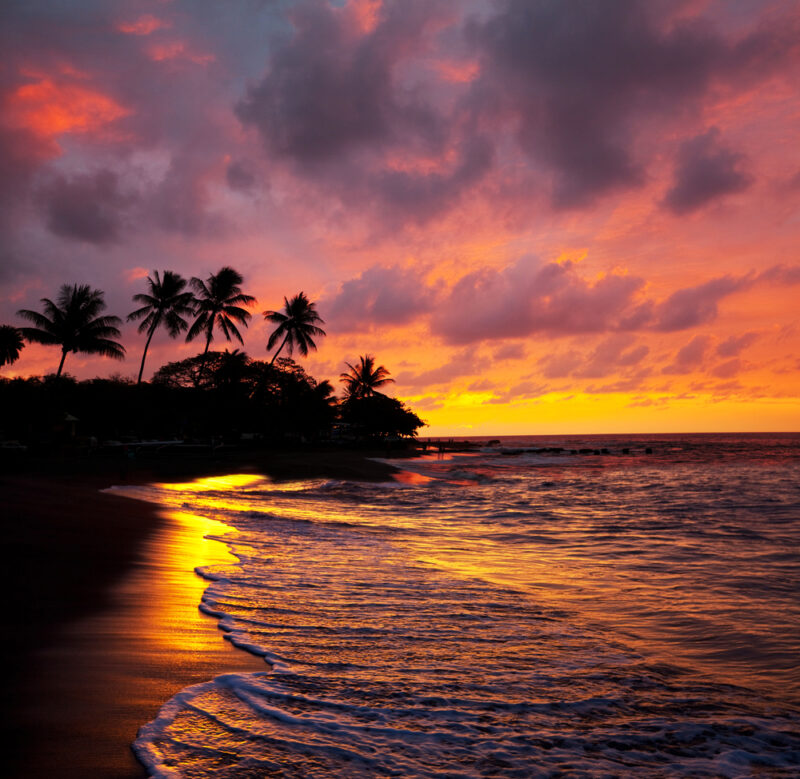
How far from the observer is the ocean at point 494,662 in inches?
115

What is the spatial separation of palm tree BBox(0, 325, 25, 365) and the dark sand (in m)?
43.6

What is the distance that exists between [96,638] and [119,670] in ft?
2.44

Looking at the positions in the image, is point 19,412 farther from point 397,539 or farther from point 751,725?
point 751,725

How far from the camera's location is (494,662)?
435 centimetres

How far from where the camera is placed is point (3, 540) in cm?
719

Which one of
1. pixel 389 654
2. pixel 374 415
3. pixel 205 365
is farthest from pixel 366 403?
pixel 389 654

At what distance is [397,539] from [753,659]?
697cm

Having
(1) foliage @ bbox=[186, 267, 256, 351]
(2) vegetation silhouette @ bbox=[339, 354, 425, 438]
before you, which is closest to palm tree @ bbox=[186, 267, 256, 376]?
(1) foliage @ bbox=[186, 267, 256, 351]

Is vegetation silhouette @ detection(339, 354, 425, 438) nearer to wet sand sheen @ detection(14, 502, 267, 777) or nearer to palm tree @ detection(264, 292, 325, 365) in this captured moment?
palm tree @ detection(264, 292, 325, 365)

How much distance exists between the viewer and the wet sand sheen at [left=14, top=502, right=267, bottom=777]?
8.38ft

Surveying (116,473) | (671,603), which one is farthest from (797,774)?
(116,473)

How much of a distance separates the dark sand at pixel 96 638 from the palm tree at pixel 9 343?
43.6 metres

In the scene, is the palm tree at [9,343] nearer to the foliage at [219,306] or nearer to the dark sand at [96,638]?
the foliage at [219,306]

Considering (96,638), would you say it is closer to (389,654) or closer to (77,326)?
(389,654)
